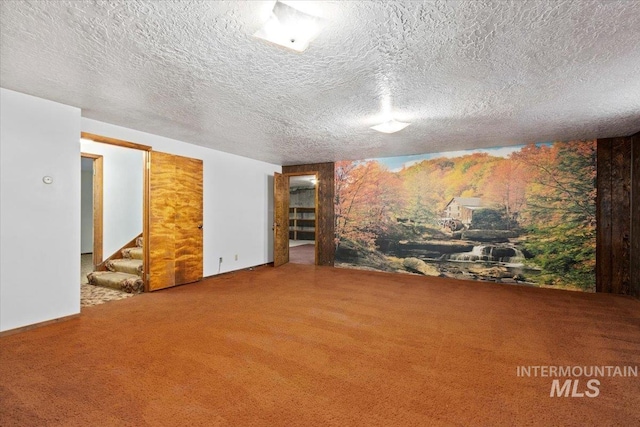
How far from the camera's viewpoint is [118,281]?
14.6ft

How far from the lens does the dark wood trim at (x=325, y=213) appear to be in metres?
6.55

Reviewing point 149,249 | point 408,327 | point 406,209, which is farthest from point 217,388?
point 406,209

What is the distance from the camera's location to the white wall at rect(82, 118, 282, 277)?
530 cm

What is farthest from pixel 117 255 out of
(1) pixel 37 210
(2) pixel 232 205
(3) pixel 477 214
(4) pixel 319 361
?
(3) pixel 477 214

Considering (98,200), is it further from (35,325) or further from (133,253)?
(35,325)

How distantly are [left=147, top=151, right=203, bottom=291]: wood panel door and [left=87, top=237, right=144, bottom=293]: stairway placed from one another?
0.31 m

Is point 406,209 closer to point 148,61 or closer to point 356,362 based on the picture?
point 356,362

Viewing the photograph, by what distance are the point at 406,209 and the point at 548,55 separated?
3803 mm

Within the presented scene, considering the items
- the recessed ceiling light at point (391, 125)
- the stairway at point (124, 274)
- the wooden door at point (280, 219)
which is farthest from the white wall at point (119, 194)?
the recessed ceiling light at point (391, 125)

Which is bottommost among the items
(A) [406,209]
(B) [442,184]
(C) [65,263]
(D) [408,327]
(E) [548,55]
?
(D) [408,327]

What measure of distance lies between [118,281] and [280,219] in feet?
10.7

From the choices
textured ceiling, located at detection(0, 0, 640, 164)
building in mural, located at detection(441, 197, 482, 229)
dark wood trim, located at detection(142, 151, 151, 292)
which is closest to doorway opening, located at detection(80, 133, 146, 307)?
dark wood trim, located at detection(142, 151, 151, 292)

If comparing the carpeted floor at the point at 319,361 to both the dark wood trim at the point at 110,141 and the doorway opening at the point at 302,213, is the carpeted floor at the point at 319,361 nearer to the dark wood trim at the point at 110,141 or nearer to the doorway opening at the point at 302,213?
the dark wood trim at the point at 110,141

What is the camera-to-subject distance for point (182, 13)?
1.68m
